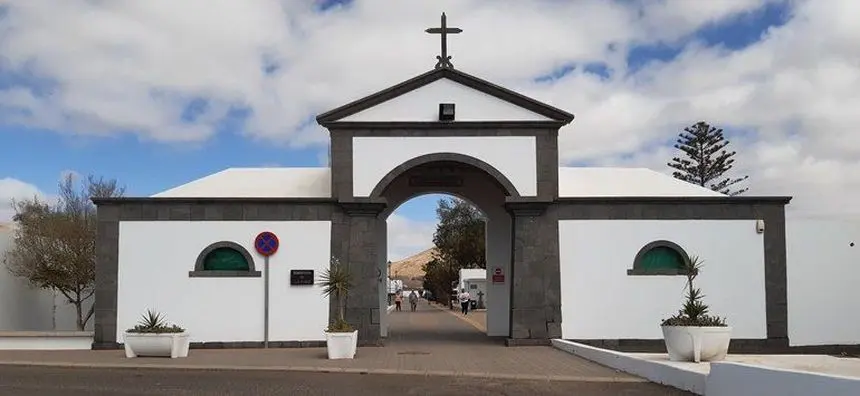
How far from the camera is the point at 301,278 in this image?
2003cm

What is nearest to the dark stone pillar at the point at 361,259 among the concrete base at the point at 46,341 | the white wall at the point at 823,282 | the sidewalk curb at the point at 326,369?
the sidewalk curb at the point at 326,369

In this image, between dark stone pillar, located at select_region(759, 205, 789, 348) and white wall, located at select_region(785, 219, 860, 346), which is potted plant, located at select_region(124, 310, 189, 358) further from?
white wall, located at select_region(785, 219, 860, 346)

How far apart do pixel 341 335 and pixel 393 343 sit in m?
4.50

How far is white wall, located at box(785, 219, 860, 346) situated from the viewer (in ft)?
67.9

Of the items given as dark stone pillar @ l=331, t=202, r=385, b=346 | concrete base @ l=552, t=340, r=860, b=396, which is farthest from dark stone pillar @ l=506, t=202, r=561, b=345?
concrete base @ l=552, t=340, r=860, b=396

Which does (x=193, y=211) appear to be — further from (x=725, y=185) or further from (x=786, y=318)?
(x=725, y=185)

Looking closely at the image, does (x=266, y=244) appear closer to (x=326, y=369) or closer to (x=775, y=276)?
→ (x=326, y=369)

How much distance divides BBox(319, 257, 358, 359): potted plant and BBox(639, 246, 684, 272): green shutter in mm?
6842

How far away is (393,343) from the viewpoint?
2144cm

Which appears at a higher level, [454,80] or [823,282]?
[454,80]

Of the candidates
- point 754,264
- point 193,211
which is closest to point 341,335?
point 193,211

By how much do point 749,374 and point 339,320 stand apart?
31.5 feet

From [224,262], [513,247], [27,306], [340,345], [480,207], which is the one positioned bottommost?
[340,345]

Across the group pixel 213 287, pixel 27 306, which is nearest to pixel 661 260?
pixel 213 287
